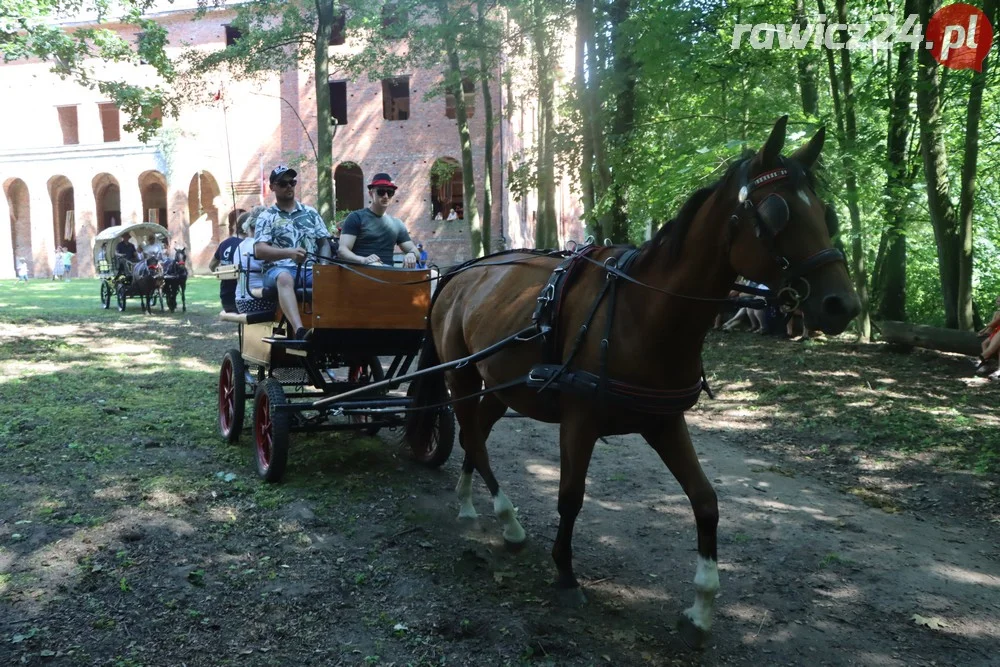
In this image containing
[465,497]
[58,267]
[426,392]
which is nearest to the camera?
[465,497]

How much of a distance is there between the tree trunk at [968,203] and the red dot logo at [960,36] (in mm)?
117

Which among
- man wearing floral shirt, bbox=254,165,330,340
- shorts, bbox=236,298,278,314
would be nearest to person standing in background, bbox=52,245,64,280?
shorts, bbox=236,298,278,314

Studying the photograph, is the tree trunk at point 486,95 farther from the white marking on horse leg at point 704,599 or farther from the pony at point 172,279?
the white marking on horse leg at point 704,599

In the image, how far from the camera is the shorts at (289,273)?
20.5 ft

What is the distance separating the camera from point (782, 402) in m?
9.35

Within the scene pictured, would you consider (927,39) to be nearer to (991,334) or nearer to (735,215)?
(991,334)

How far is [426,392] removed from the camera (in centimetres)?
565

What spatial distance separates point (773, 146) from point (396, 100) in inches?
1475

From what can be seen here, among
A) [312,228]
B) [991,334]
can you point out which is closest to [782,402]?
[991,334]

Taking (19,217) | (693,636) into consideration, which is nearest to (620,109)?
(693,636)

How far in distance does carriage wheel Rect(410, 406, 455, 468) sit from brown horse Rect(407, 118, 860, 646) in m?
1.46

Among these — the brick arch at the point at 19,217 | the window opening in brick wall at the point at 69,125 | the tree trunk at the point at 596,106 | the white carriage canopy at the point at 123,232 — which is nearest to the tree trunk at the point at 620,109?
the tree trunk at the point at 596,106

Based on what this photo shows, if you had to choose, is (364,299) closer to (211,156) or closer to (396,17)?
(396,17)

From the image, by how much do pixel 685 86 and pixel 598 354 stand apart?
8.84 m
